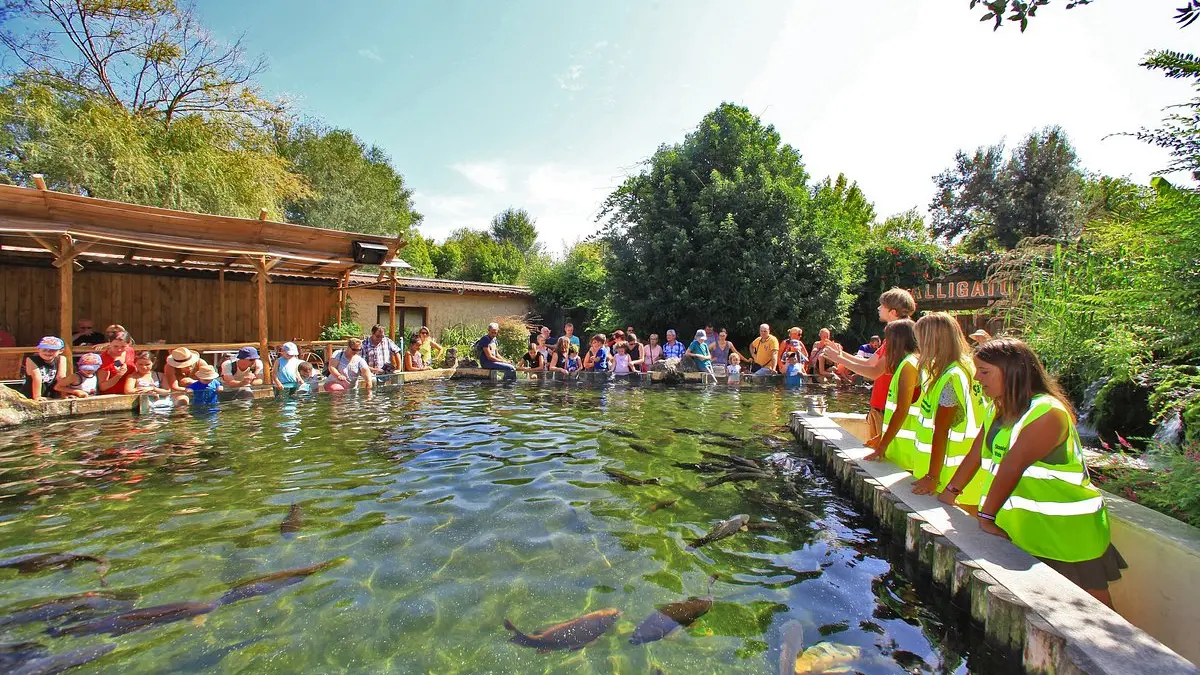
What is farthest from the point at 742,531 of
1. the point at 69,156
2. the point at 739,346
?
the point at 69,156

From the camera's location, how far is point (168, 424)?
27.0 ft

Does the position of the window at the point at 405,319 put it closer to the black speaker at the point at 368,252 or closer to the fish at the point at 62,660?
the black speaker at the point at 368,252

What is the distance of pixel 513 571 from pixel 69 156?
1846 centimetres

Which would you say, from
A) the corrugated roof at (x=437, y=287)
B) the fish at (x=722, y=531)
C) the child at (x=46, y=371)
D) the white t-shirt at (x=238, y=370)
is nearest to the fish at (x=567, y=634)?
the fish at (x=722, y=531)

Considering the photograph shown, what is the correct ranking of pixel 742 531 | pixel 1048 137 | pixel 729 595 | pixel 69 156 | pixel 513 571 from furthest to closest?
1. pixel 1048 137
2. pixel 69 156
3. pixel 742 531
4. pixel 513 571
5. pixel 729 595

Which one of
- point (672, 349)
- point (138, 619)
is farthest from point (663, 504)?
point (672, 349)

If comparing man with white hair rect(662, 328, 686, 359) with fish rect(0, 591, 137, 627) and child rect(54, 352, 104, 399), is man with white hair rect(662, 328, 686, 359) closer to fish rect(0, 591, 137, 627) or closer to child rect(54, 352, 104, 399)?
child rect(54, 352, 104, 399)

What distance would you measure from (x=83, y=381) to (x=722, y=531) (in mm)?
10610

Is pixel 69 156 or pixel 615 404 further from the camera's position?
pixel 69 156

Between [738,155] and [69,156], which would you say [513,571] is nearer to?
[738,155]

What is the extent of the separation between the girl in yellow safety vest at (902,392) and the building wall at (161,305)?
678 inches

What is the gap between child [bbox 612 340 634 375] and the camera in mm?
14625

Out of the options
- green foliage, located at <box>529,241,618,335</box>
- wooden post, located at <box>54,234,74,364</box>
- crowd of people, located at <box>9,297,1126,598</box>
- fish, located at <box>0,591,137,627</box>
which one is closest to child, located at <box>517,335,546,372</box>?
green foliage, located at <box>529,241,618,335</box>

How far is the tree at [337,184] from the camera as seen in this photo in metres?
32.2
